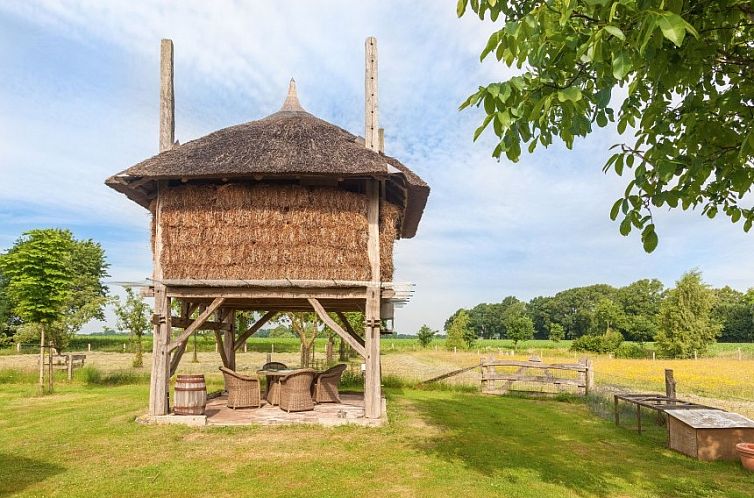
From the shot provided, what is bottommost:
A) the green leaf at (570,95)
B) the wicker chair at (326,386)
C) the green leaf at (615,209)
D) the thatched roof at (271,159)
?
the wicker chair at (326,386)

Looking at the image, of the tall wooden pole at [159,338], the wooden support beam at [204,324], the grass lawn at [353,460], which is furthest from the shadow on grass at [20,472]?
the wooden support beam at [204,324]

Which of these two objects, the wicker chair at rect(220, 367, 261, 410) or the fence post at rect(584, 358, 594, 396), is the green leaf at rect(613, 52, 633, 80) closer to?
the wicker chair at rect(220, 367, 261, 410)

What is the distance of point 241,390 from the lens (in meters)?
12.5

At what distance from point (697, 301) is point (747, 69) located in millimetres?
41251

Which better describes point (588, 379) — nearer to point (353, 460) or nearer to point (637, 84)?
point (353, 460)

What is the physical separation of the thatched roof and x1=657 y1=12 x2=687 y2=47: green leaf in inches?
332

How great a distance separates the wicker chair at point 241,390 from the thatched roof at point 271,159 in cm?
465

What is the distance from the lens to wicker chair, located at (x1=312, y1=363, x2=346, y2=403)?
A: 13.5 m

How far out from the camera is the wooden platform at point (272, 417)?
11.0 meters

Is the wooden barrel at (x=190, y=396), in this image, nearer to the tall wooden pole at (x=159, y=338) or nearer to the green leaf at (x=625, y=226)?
the tall wooden pole at (x=159, y=338)

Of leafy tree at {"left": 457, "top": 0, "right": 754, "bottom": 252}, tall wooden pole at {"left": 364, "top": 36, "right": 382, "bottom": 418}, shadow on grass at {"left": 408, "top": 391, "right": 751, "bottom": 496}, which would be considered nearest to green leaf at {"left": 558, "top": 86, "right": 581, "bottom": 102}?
leafy tree at {"left": 457, "top": 0, "right": 754, "bottom": 252}

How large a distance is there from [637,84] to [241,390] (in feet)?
36.1

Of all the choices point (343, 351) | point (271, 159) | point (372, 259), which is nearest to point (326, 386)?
point (372, 259)

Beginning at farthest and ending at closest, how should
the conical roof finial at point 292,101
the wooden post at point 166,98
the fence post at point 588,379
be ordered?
the fence post at point 588,379 < the conical roof finial at point 292,101 < the wooden post at point 166,98
